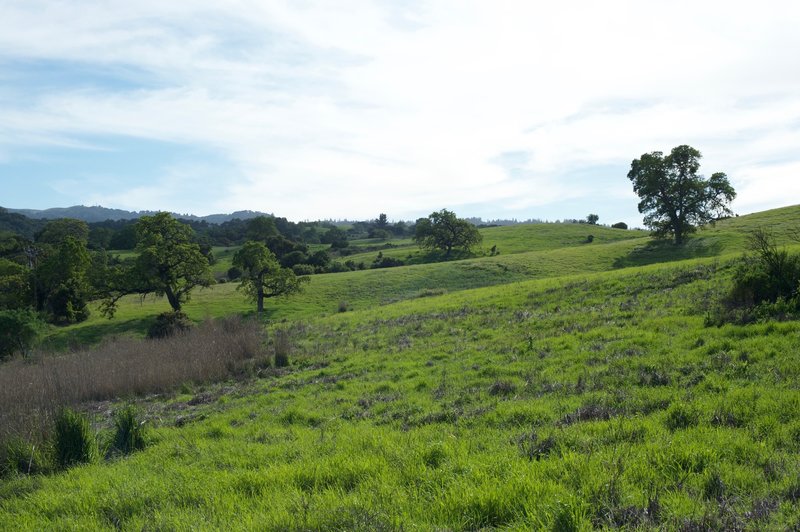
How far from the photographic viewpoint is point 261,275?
1909 inches

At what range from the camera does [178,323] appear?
1460 inches

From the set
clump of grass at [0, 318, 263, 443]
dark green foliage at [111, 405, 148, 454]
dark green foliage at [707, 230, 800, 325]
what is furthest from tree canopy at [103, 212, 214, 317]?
dark green foliage at [707, 230, 800, 325]

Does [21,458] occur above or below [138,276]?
below

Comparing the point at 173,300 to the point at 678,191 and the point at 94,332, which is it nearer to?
the point at 94,332

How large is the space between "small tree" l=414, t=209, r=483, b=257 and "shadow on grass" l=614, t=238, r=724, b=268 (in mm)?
28222

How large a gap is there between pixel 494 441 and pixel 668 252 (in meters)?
56.6

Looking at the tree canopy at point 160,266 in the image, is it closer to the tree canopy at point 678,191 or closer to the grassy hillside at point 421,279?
the grassy hillside at point 421,279

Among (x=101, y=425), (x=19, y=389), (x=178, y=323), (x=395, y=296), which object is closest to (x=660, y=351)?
(x=101, y=425)

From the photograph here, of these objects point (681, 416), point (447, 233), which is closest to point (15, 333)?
point (681, 416)

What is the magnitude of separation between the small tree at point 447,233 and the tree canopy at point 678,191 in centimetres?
2892

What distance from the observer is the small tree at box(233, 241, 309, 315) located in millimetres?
47750

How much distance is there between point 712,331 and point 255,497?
11667mm

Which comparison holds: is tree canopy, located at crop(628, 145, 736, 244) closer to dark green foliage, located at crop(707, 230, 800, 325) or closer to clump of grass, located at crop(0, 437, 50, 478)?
dark green foliage, located at crop(707, 230, 800, 325)

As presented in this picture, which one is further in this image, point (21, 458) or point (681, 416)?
point (21, 458)
